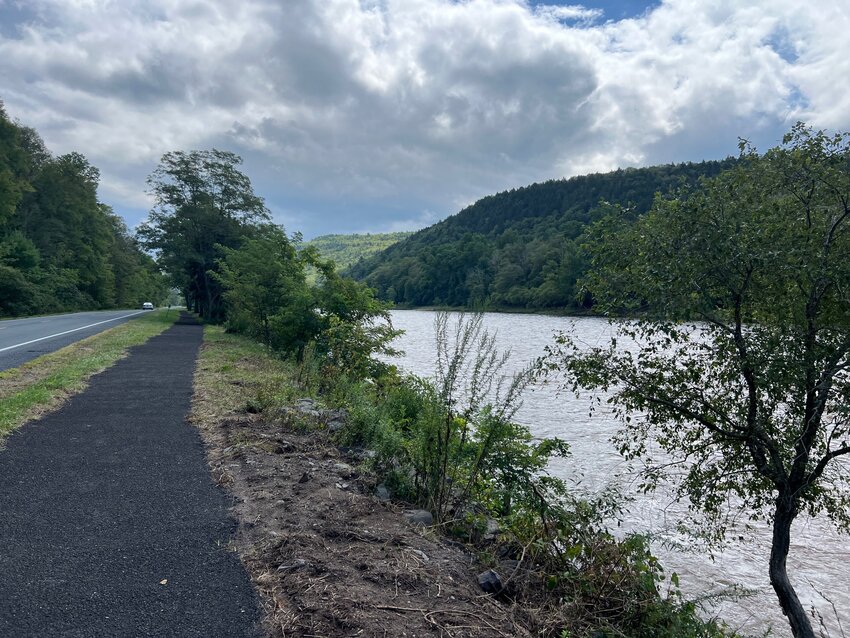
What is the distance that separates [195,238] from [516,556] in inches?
1429

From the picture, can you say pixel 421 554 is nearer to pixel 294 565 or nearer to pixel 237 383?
pixel 294 565

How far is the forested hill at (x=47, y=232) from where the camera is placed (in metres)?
36.2

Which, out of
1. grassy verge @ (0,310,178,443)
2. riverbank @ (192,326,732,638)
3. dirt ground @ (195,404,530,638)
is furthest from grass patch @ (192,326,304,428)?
dirt ground @ (195,404,530,638)

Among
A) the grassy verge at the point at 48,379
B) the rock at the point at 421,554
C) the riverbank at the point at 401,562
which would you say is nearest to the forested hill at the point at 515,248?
the grassy verge at the point at 48,379

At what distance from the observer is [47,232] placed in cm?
4547

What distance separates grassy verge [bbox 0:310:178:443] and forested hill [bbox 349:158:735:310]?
1908 centimetres

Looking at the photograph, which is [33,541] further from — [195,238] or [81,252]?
[81,252]

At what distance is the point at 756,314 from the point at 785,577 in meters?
2.78

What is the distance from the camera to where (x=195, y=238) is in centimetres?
3638

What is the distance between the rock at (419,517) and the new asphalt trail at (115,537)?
5.26 ft

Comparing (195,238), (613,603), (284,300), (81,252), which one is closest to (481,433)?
(613,603)

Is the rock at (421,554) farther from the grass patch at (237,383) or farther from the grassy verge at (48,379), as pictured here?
the grassy verge at (48,379)

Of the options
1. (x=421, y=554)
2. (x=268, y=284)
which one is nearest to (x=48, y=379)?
(x=421, y=554)

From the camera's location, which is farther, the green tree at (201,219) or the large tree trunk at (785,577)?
the green tree at (201,219)
